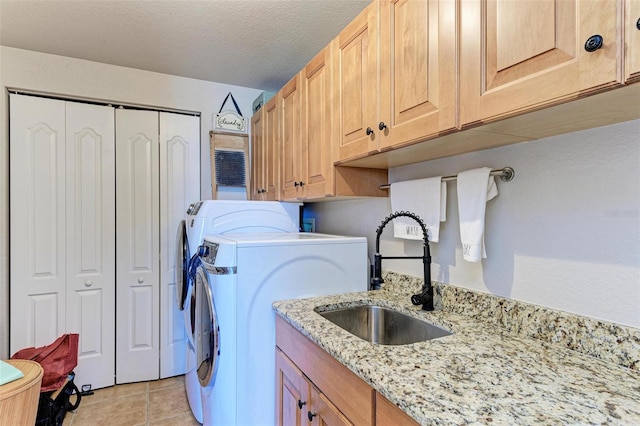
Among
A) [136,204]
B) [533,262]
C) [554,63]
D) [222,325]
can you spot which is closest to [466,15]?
[554,63]

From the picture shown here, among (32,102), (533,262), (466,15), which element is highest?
(32,102)

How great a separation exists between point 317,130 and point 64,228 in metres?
2.04

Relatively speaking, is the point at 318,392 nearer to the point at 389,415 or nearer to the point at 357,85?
the point at 389,415

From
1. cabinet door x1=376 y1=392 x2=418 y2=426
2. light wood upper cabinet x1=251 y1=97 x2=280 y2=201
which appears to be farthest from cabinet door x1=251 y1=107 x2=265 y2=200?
cabinet door x1=376 y1=392 x2=418 y2=426

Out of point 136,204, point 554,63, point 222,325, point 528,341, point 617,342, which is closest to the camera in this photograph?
point 554,63

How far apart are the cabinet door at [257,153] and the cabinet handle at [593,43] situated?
7.00ft

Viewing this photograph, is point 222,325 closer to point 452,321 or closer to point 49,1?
point 452,321

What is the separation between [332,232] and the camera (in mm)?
2377

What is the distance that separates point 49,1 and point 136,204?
1350 millimetres

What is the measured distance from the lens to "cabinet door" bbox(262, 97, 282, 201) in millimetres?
2275

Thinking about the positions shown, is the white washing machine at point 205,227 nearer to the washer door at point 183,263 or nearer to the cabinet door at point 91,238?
the washer door at point 183,263

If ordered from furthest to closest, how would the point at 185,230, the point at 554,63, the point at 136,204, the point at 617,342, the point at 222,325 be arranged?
the point at 136,204 < the point at 185,230 < the point at 222,325 < the point at 617,342 < the point at 554,63

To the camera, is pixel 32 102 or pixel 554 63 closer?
pixel 554 63

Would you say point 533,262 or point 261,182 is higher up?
point 261,182
